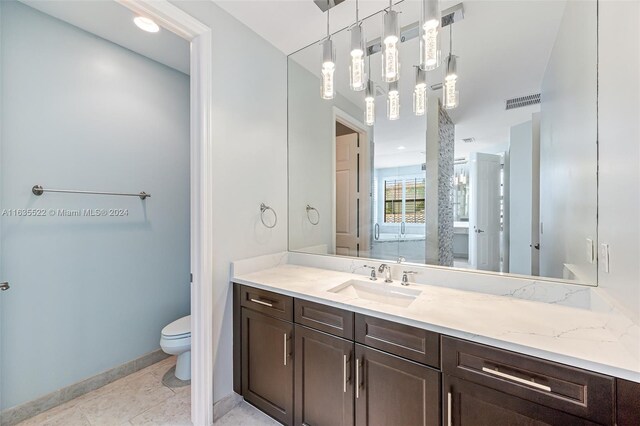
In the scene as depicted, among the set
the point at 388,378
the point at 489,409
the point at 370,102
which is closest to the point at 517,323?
the point at 489,409

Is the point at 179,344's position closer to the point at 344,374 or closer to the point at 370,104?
the point at 344,374

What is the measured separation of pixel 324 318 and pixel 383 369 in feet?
1.19

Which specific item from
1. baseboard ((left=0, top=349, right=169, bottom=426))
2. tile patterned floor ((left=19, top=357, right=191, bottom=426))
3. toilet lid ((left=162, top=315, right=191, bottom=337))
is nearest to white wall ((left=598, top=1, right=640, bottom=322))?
tile patterned floor ((left=19, top=357, right=191, bottom=426))

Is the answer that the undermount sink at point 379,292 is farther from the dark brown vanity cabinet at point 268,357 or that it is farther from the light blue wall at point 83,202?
the light blue wall at point 83,202

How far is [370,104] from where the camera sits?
1.92m

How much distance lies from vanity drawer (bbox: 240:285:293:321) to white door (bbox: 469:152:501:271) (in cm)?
113

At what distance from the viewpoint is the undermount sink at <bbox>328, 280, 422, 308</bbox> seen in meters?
1.53

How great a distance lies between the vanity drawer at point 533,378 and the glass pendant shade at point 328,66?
160cm

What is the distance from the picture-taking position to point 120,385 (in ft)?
6.42

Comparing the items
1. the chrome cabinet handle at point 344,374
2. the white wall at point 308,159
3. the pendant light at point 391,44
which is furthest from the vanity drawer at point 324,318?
the pendant light at point 391,44

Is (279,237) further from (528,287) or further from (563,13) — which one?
(563,13)

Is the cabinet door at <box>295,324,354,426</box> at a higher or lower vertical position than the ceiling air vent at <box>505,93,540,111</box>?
lower

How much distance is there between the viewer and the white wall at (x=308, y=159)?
7.43ft

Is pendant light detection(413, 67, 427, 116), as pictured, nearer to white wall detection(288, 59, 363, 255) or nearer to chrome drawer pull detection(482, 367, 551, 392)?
white wall detection(288, 59, 363, 255)
